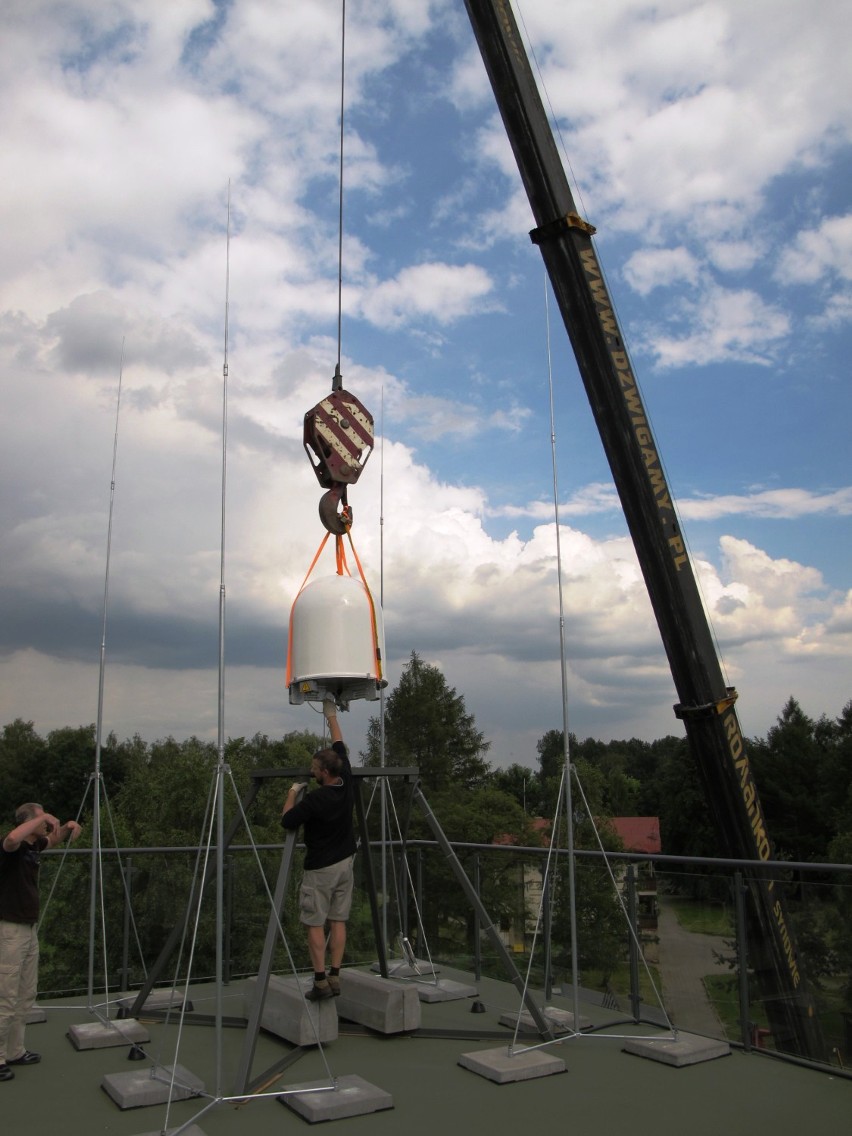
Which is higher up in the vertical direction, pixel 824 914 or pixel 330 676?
pixel 330 676

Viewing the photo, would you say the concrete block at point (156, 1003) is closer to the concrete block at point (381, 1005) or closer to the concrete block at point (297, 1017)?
the concrete block at point (297, 1017)

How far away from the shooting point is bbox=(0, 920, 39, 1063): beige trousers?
4656 mm

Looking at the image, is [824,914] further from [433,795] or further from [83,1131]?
[433,795]

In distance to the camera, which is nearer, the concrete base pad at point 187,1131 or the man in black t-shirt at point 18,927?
the concrete base pad at point 187,1131

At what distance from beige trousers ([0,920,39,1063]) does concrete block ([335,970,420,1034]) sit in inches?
70.7

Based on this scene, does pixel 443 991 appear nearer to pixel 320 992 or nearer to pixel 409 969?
pixel 409 969

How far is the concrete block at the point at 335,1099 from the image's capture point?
13.1ft

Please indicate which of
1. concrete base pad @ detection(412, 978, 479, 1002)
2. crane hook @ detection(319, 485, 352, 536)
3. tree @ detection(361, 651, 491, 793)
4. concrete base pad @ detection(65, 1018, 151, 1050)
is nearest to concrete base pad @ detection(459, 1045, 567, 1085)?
concrete base pad @ detection(412, 978, 479, 1002)

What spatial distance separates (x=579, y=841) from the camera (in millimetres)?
34906

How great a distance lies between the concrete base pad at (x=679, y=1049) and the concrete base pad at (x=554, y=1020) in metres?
0.43

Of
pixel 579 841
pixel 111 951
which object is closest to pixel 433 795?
pixel 579 841

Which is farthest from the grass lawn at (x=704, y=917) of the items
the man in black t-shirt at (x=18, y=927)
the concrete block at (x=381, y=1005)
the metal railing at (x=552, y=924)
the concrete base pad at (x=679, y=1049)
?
the man in black t-shirt at (x=18, y=927)

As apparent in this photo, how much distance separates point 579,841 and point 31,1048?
31716 millimetres

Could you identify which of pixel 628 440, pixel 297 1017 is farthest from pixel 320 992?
pixel 628 440
